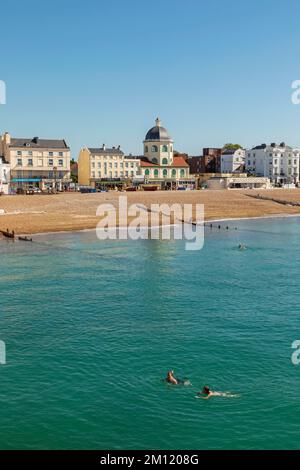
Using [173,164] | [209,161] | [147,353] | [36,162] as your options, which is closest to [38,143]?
[36,162]

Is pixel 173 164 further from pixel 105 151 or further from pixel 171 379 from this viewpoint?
pixel 171 379

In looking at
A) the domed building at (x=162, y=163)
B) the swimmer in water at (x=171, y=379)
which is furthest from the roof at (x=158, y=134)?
the swimmer in water at (x=171, y=379)

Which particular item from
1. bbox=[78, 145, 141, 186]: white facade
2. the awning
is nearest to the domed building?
bbox=[78, 145, 141, 186]: white facade

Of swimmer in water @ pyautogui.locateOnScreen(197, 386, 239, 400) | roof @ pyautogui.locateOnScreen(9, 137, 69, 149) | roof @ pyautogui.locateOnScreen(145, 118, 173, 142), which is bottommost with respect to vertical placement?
swimmer in water @ pyautogui.locateOnScreen(197, 386, 239, 400)

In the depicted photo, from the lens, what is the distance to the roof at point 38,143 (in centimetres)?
11528

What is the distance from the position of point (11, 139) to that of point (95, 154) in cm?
2132

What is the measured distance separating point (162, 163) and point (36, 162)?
117 feet

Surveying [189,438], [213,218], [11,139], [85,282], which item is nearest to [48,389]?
[189,438]

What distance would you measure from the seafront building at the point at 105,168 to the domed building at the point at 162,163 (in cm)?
424

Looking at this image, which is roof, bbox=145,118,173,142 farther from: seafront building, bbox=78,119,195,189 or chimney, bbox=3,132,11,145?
chimney, bbox=3,132,11,145

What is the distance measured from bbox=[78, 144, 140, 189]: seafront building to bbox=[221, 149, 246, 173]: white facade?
39263mm

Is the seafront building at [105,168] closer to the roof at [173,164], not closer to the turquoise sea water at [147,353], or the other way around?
the roof at [173,164]

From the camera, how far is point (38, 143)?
118 metres

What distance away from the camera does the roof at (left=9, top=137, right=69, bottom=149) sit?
378 feet
